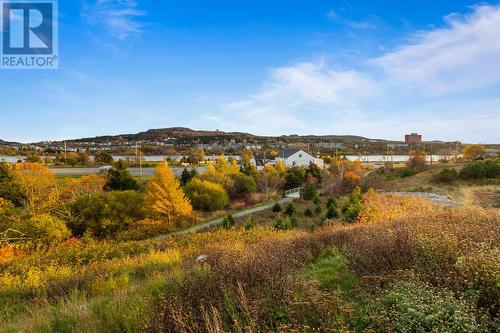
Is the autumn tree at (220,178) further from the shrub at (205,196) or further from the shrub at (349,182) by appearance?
the shrub at (349,182)

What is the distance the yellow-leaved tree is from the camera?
24.6 metres

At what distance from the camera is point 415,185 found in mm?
32844

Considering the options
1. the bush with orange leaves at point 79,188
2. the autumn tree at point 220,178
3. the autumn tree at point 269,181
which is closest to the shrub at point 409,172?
the autumn tree at point 269,181

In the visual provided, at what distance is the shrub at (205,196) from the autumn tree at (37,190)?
11.4m

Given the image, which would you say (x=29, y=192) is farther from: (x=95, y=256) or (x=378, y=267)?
(x=378, y=267)

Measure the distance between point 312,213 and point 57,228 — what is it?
1759 centimetres

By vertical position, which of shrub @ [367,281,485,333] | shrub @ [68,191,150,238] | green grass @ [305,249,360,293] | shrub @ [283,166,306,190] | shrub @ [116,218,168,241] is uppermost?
shrub @ [367,281,485,333]

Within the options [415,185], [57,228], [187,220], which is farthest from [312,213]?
[57,228]

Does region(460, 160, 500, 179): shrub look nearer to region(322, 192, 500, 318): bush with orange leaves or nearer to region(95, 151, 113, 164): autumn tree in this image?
region(322, 192, 500, 318): bush with orange leaves

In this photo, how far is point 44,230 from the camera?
63.2ft

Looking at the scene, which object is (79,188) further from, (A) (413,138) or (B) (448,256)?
(A) (413,138)

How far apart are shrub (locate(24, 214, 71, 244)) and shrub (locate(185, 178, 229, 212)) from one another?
12.5 meters

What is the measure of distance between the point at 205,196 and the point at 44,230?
13987mm

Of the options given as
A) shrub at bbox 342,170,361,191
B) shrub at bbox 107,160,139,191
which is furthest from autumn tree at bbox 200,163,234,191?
shrub at bbox 342,170,361,191
